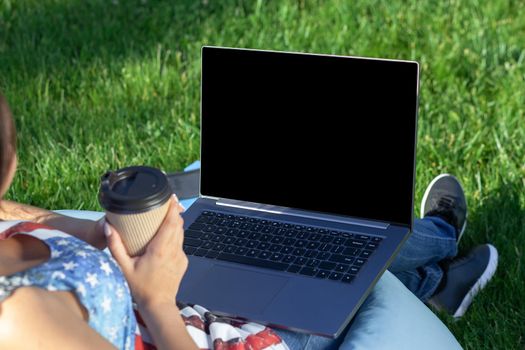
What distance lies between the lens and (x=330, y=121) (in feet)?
8.11

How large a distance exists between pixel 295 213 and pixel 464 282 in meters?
0.79

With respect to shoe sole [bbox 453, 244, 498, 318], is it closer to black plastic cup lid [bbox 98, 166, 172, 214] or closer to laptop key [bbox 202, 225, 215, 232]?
laptop key [bbox 202, 225, 215, 232]

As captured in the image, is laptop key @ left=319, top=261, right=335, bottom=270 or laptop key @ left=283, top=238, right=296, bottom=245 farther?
laptop key @ left=283, top=238, right=296, bottom=245

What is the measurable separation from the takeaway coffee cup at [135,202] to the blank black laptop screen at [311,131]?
85cm

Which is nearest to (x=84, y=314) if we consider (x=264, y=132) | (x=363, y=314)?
(x=363, y=314)

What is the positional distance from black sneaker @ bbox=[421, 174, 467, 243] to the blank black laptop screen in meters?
0.80

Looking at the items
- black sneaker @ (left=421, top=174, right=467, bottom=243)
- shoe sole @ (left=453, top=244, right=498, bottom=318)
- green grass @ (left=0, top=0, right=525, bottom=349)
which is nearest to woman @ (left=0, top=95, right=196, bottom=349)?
green grass @ (left=0, top=0, right=525, bottom=349)

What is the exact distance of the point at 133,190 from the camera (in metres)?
1.64

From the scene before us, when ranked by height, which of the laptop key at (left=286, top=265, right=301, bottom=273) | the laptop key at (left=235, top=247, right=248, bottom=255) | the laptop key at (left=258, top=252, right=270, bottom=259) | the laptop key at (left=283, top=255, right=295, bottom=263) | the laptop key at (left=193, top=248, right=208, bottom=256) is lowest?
the laptop key at (left=193, top=248, right=208, bottom=256)

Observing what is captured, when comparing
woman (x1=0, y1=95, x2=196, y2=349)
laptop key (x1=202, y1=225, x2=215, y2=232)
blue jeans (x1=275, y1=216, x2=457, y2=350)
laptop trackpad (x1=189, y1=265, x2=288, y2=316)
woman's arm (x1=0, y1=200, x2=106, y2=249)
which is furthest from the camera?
blue jeans (x1=275, y1=216, x2=457, y2=350)

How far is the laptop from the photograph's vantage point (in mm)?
2227

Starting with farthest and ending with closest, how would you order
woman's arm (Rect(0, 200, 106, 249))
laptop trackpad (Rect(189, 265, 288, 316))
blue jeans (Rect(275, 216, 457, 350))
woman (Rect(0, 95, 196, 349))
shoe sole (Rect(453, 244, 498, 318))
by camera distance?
shoe sole (Rect(453, 244, 498, 318)) < blue jeans (Rect(275, 216, 457, 350)) < laptop trackpad (Rect(189, 265, 288, 316)) < woman's arm (Rect(0, 200, 106, 249)) < woman (Rect(0, 95, 196, 349))

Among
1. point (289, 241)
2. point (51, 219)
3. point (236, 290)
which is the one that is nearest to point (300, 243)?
point (289, 241)

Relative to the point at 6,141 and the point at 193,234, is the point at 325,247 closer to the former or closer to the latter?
the point at 193,234
